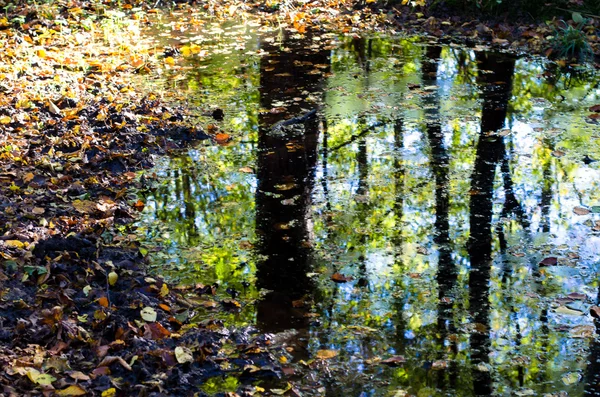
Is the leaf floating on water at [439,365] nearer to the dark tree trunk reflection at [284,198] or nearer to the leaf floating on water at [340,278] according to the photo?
the dark tree trunk reflection at [284,198]

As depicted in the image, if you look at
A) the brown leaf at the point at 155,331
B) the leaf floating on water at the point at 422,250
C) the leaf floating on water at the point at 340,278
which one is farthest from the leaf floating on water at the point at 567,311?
the brown leaf at the point at 155,331

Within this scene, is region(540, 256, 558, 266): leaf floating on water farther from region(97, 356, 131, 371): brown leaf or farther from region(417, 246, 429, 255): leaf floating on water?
region(97, 356, 131, 371): brown leaf

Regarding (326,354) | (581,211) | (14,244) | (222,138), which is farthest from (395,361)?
(222,138)

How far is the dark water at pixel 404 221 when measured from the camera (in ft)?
12.7

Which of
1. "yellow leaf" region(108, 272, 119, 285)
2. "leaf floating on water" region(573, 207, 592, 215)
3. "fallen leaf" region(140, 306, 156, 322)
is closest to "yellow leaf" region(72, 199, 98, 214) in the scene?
"yellow leaf" region(108, 272, 119, 285)

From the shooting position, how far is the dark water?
3861 millimetres

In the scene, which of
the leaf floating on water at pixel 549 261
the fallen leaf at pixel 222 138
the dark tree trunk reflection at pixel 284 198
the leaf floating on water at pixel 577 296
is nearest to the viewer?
the leaf floating on water at pixel 577 296

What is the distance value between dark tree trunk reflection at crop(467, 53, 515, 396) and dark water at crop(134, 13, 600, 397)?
0.05ft

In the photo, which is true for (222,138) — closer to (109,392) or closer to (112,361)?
(112,361)

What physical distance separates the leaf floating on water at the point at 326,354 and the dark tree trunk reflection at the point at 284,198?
0.98 ft

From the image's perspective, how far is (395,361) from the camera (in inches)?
149

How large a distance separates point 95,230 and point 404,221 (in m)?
2.24

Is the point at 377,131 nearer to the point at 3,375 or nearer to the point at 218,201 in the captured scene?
the point at 218,201

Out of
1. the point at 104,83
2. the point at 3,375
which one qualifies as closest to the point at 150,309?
the point at 3,375
